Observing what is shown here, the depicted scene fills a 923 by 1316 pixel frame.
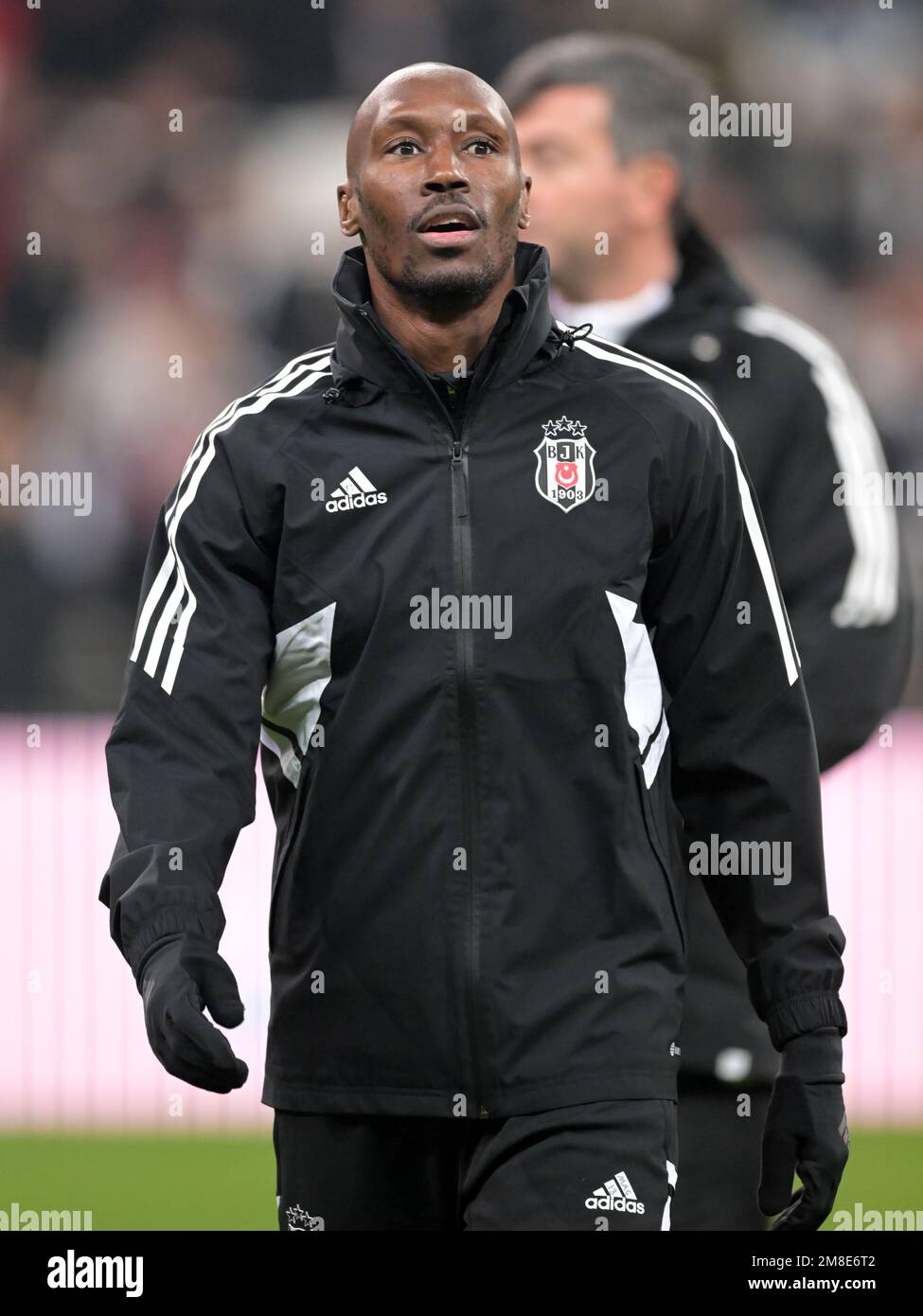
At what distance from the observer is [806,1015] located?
298 cm

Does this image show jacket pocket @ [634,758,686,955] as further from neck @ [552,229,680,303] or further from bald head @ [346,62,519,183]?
neck @ [552,229,680,303]

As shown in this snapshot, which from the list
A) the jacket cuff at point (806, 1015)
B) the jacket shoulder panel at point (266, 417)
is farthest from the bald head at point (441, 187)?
the jacket cuff at point (806, 1015)

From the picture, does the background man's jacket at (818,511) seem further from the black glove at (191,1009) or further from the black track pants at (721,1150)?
the black glove at (191,1009)

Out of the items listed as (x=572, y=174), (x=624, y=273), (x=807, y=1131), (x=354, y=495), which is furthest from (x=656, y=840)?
(x=572, y=174)

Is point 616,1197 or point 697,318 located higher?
point 697,318

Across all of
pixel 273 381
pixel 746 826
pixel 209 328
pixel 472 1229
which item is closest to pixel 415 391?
pixel 273 381

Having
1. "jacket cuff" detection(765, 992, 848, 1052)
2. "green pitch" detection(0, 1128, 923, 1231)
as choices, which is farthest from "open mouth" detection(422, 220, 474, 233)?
"green pitch" detection(0, 1128, 923, 1231)

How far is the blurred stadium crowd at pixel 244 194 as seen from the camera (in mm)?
8312

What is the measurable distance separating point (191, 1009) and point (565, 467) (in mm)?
844

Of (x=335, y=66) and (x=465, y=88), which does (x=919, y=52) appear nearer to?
→ (x=335, y=66)

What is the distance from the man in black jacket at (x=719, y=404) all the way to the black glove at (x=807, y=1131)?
0.87 meters

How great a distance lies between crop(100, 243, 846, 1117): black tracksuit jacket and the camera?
9.30 feet

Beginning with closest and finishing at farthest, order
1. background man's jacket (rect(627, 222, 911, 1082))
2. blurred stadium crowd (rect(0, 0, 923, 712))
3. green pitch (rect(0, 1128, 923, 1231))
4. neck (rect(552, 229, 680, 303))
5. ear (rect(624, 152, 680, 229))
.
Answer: background man's jacket (rect(627, 222, 911, 1082)) → neck (rect(552, 229, 680, 303)) → ear (rect(624, 152, 680, 229)) → green pitch (rect(0, 1128, 923, 1231)) → blurred stadium crowd (rect(0, 0, 923, 712))

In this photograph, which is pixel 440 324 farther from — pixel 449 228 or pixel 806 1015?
pixel 806 1015
